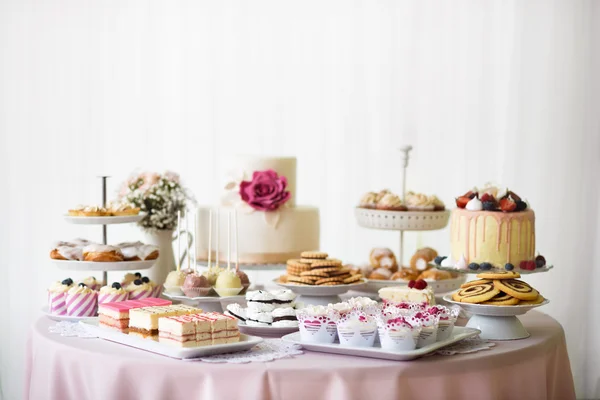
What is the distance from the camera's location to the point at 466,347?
2.85m

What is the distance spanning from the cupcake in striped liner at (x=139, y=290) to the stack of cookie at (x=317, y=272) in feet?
1.81

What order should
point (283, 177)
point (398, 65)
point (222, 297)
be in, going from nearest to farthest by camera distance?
point (222, 297)
point (283, 177)
point (398, 65)

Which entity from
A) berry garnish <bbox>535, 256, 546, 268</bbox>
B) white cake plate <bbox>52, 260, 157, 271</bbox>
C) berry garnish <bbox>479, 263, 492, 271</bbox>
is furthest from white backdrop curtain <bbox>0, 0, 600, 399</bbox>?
berry garnish <bbox>479, 263, 492, 271</bbox>

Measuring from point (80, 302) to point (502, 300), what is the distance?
1592mm

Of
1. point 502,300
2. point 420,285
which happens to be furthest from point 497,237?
point 502,300

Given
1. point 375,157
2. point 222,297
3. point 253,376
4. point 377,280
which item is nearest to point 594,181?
point 375,157

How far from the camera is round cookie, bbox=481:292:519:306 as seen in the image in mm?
2969

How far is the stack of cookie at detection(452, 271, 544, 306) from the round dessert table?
5.7 inches

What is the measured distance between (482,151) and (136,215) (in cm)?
270

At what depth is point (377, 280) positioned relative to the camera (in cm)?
389

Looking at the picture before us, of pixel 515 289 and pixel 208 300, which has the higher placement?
pixel 515 289

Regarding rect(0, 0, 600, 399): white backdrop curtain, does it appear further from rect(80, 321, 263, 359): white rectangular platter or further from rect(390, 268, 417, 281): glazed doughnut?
rect(80, 321, 263, 359): white rectangular platter

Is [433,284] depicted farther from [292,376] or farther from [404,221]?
[292,376]

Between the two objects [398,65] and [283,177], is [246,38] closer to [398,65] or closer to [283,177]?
[398,65]
